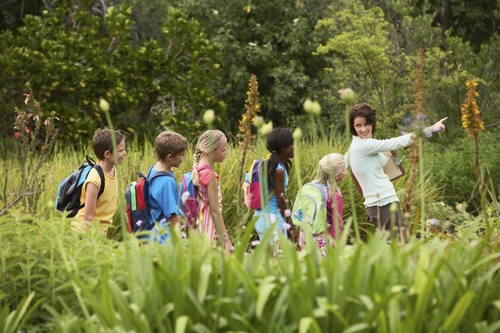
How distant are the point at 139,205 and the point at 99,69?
727cm

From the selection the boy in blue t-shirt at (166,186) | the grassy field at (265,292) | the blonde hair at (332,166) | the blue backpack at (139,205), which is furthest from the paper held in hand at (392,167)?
the grassy field at (265,292)

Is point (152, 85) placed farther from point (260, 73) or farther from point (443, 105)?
point (443, 105)

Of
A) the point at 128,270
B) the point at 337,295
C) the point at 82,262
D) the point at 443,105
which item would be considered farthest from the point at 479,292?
the point at 443,105

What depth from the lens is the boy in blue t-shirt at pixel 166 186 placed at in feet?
18.4

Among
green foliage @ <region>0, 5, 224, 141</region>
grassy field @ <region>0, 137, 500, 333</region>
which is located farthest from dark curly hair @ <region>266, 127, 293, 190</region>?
green foliage @ <region>0, 5, 224, 141</region>

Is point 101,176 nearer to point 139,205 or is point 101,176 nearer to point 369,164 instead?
point 139,205

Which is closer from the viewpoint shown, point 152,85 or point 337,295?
point 337,295

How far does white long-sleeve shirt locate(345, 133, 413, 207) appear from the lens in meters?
6.43

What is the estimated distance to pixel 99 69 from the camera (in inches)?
494

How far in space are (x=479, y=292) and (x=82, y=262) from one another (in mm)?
1612

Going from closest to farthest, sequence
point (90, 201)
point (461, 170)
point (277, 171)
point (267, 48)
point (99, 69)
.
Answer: point (90, 201), point (277, 171), point (461, 170), point (99, 69), point (267, 48)

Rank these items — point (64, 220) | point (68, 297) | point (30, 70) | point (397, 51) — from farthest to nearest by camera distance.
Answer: point (30, 70) → point (397, 51) → point (64, 220) → point (68, 297)

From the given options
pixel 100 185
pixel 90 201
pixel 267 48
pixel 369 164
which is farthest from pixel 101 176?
pixel 267 48

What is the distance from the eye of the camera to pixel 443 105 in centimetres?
1245
